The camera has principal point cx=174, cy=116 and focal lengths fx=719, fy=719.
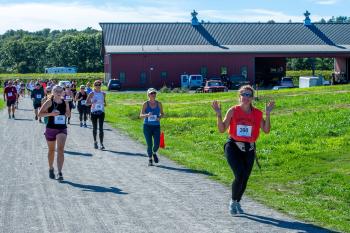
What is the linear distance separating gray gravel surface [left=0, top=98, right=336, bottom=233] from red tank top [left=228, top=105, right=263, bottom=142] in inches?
42.8

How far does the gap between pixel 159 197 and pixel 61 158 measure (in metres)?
2.81

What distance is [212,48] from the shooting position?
7725 cm

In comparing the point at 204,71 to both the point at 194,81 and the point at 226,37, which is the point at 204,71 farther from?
the point at 194,81

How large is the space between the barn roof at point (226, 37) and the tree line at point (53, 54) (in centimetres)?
5415

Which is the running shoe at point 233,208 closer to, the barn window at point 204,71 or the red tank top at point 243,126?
the red tank top at point 243,126

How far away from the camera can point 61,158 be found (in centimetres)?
1352

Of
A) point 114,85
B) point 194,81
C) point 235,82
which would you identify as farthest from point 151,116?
point 114,85

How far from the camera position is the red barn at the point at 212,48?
247ft

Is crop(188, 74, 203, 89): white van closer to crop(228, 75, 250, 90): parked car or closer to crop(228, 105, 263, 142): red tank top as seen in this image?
crop(228, 75, 250, 90): parked car

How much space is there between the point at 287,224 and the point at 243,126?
1.48m

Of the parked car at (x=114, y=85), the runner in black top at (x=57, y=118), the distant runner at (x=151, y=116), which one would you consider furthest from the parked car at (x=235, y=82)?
the runner in black top at (x=57, y=118)

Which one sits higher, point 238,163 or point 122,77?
point 122,77

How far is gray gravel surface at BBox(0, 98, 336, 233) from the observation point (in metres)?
9.26

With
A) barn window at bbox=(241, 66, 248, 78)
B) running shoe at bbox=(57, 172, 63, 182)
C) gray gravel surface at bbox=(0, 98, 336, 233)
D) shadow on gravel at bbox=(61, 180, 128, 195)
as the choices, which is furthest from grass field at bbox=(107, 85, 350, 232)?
barn window at bbox=(241, 66, 248, 78)
